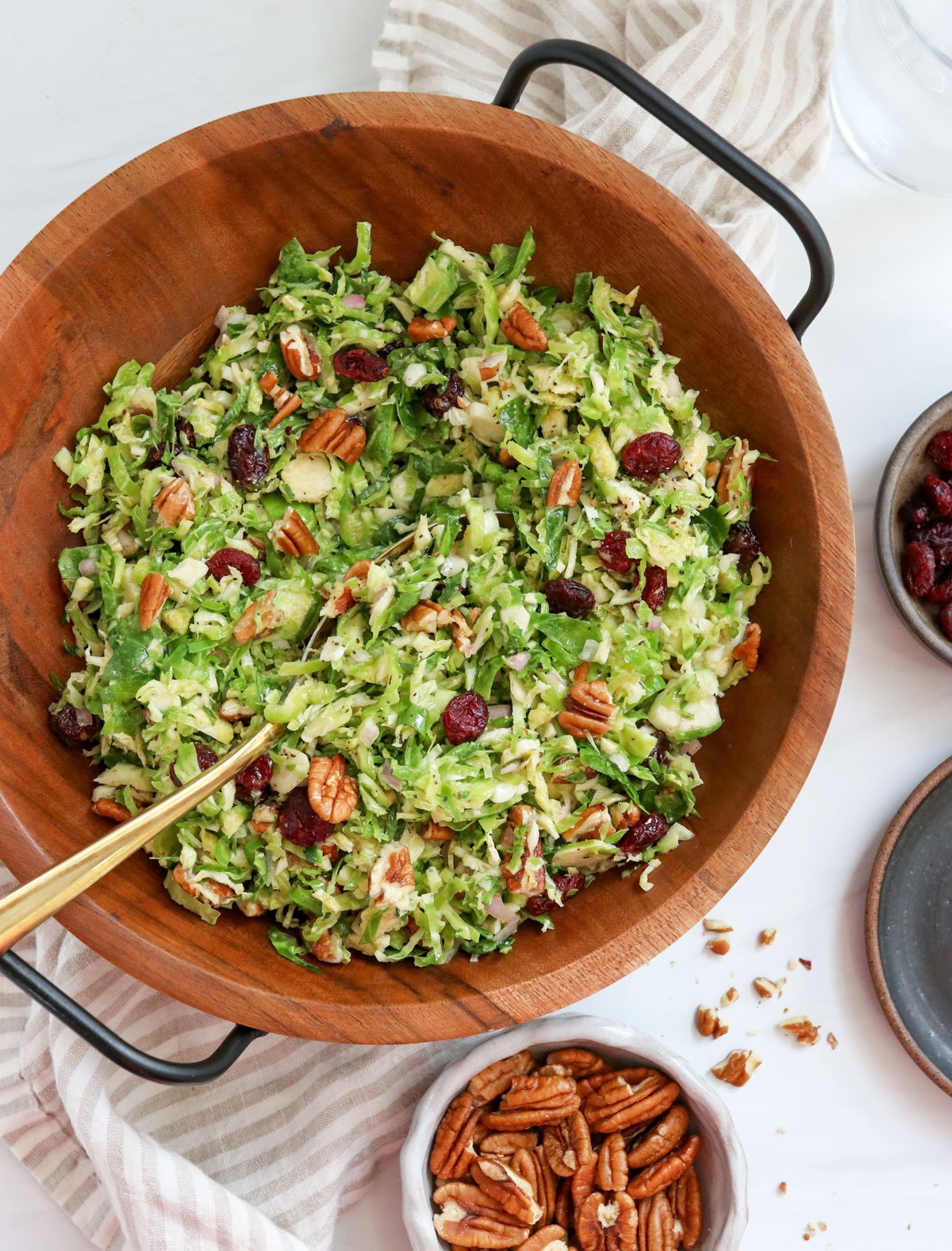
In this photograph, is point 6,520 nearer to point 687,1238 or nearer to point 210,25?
point 210,25

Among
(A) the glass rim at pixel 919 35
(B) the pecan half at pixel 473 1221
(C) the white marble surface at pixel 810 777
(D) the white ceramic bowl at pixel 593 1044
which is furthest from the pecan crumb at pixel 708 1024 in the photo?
(A) the glass rim at pixel 919 35

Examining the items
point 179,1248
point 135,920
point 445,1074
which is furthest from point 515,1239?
point 135,920

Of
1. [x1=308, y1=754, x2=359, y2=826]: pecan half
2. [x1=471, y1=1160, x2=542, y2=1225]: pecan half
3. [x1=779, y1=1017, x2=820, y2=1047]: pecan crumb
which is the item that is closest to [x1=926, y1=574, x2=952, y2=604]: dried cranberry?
[x1=779, y1=1017, x2=820, y2=1047]: pecan crumb

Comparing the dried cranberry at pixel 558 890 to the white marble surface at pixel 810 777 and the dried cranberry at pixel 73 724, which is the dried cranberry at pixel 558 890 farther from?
the dried cranberry at pixel 73 724

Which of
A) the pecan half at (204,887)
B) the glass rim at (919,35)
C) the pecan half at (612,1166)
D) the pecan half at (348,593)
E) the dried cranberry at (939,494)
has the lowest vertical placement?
the pecan half at (612,1166)

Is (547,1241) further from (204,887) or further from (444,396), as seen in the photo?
(444,396)

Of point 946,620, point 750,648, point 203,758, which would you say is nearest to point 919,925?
point 946,620
